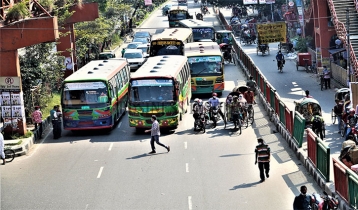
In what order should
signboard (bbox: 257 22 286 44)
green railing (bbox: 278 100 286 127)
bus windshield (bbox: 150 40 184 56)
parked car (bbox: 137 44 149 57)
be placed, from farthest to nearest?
parked car (bbox: 137 44 149 57)
signboard (bbox: 257 22 286 44)
bus windshield (bbox: 150 40 184 56)
green railing (bbox: 278 100 286 127)

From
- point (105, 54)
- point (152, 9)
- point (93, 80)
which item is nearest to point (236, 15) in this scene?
point (152, 9)

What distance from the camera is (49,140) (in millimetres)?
28891

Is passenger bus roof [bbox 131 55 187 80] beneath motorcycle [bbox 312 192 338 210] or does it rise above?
above

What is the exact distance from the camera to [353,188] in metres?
16.8

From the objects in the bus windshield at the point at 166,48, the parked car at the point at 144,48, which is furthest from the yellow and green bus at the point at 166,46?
the parked car at the point at 144,48

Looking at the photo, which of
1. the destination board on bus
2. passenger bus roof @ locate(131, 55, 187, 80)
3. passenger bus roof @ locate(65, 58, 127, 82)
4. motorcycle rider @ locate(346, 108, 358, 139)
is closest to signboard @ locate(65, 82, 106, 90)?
passenger bus roof @ locate(65, 58, 127, 82)

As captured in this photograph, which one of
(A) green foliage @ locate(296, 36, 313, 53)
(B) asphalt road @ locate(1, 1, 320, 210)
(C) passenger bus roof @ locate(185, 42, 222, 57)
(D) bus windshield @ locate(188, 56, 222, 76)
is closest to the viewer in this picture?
(B) asphalt road @ locate(1, 1, 320, 210)

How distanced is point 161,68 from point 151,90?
198 cm

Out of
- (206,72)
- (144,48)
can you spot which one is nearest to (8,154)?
(206,72)

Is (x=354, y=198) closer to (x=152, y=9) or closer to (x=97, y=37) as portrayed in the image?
(x=97, y=37)

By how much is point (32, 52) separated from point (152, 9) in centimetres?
7276

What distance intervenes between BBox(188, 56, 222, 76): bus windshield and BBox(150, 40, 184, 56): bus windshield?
433 centimetres

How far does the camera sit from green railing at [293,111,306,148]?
24125mm

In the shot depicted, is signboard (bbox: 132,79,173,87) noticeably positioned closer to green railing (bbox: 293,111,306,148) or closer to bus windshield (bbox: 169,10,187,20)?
green railing (bbox: 293,111,306,148)
